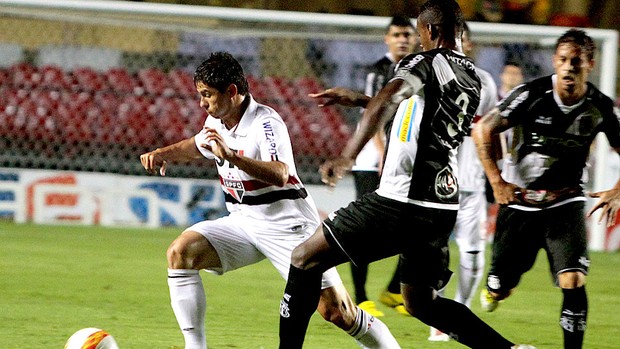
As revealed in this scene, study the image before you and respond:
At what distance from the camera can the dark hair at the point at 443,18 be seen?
482cm

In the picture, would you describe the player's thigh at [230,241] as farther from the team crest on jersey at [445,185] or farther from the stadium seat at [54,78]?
the stadium seat at [54,78]

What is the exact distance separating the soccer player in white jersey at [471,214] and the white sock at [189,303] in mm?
1958

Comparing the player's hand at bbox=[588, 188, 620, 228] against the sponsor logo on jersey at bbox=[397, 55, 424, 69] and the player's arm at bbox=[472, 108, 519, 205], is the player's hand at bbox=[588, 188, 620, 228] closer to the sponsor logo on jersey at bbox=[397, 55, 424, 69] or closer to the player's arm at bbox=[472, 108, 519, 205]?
the player's arm at bbox=[472, 108, 519, 205]

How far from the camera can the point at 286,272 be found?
5352 mm

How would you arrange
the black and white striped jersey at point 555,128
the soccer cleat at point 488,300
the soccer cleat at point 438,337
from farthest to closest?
1. the soccer cleat at point 438,337
2. the soccer cleat at point 488,300
3. the black and white striped jersey at point 555,128

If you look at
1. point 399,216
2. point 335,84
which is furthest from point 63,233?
point 399,216

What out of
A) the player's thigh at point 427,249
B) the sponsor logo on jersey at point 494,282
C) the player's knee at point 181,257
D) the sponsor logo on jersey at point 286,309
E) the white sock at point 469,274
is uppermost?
the player's thigh at point 427,249

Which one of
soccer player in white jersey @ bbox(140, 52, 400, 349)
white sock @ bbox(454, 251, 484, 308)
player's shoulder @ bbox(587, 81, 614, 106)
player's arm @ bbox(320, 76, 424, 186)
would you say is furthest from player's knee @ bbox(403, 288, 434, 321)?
white sock @ bbox(454, 251, 484, 308)

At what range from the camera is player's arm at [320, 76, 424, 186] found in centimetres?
429

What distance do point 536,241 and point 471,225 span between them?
1414 mm

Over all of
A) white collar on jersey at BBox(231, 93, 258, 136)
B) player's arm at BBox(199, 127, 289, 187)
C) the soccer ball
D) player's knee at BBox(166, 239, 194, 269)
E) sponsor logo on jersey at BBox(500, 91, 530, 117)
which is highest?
sponsor logo on jersey at BBox(500, 91, 530, 117)

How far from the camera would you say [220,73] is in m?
5.15

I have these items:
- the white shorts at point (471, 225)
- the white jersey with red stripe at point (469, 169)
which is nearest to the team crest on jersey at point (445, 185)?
the white shorts at point (471, 225)

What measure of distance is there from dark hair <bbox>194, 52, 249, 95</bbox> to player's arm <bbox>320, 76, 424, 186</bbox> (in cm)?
98
